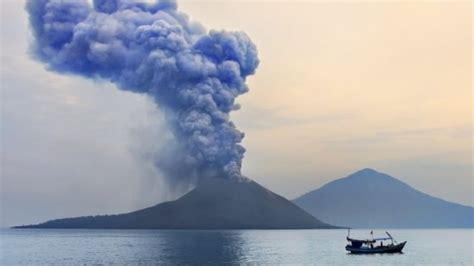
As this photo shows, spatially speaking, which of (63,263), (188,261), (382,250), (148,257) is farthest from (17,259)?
(382,250)

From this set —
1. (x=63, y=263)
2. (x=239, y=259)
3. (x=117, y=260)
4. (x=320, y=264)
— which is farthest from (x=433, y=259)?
(x=63, y=263)

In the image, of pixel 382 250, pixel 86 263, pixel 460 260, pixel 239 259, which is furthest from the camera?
pixel 382 250

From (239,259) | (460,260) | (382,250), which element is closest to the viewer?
(239,259)

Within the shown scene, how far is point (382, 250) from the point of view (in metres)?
104

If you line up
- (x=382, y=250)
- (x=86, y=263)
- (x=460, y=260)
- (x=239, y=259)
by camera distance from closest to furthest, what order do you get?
(x=86, y=263) < (x=239, y=259) < (x=460, y=260) < (x=382, y=250)

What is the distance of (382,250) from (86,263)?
162ft

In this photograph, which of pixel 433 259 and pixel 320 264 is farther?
pixel 433 259

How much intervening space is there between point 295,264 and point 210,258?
1268 cm

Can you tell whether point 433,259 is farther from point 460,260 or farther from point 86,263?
point 86,263

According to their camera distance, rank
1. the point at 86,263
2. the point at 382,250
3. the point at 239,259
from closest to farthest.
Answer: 1. the point at 86,263
2. the point at 239,259
3. the point at 382,250

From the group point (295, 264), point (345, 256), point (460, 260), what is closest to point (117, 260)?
point (295, 264)

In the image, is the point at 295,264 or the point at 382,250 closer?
the point at 295,264

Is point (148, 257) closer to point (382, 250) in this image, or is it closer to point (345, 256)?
point (345, 256)

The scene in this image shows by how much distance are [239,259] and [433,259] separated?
32062mm
